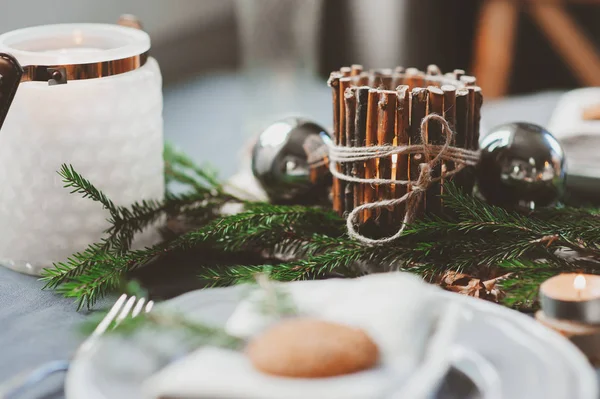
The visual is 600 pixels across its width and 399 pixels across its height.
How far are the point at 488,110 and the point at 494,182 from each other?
1.51ft

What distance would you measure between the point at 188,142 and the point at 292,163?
49 cm

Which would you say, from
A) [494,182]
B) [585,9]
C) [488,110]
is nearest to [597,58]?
[585,9]

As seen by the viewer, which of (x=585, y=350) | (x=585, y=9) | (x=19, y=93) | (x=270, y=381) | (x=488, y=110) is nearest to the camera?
(x=270, y=381)

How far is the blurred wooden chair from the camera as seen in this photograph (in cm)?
198

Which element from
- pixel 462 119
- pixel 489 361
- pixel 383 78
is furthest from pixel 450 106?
pixel 489 361

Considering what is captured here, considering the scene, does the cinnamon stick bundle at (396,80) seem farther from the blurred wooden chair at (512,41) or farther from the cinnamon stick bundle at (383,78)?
the blurred wooden chair at (512,41)

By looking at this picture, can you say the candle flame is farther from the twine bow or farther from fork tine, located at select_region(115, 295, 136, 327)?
fork tine, located at select_region(115, 295, 136, 327)

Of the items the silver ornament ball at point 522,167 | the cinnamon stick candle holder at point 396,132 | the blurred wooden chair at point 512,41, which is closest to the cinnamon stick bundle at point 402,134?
the cinnamon stick candle holder at point 396,132

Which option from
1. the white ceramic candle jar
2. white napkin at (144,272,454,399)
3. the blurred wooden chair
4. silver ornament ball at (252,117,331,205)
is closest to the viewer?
white napkin at (144,272,454,399)

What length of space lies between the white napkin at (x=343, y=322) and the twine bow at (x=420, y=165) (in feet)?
0.42

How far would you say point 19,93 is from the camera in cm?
58

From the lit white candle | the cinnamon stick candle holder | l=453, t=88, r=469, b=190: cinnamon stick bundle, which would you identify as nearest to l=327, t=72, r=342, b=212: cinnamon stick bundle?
the cinnamon stick candle holder

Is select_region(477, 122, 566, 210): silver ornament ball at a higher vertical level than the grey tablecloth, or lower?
higher

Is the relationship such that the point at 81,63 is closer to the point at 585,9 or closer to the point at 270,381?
the point at 270,381
